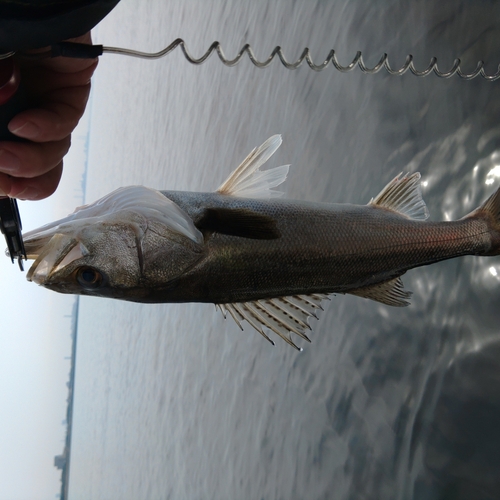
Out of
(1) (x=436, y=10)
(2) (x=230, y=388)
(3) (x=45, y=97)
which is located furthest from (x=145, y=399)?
(3) (x=45, y=97)

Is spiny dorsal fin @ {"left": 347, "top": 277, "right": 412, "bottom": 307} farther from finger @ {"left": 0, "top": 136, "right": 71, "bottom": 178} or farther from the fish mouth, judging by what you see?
finger @ {"left": 0, "top": 136, "right": 71, "bottom": 178}

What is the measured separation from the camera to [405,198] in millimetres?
2627

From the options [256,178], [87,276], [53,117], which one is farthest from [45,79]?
[256,178]

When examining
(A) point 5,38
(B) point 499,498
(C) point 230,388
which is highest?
(A) point 5,38

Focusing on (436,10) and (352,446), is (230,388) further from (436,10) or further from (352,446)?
(436,10)

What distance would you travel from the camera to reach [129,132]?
23.1 meters

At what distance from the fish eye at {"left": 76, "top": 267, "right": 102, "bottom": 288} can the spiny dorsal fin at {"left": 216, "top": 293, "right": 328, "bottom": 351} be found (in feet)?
1.93

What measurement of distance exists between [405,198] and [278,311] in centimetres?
92

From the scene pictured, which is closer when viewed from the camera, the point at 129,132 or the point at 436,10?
the point at 436,10

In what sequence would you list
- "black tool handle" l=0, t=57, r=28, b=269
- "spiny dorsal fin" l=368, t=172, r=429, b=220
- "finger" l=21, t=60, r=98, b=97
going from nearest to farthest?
"black tool handle" l=0, t=57, r=28, b=269, "finger" l=21, t=60, r=98, b=97, "spiny dorsal fin" l=368, t=172, r=429, b=220

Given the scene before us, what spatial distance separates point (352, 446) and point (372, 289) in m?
3.30

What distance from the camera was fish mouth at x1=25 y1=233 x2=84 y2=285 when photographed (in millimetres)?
2164

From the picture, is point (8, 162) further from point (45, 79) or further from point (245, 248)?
point (245, 248)

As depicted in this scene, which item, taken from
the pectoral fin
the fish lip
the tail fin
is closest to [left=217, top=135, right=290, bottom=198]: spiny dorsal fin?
the pectoral fin
